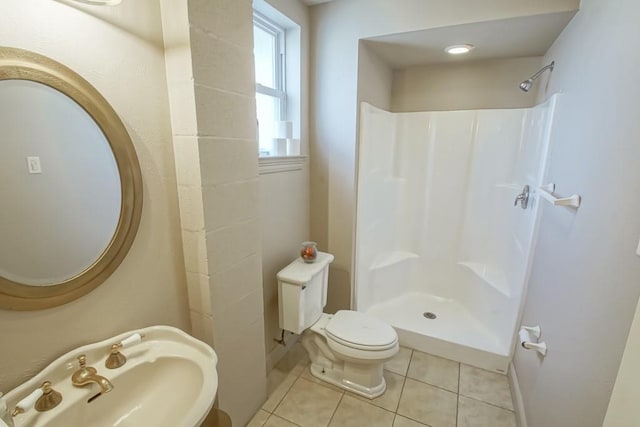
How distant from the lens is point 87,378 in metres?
0.88

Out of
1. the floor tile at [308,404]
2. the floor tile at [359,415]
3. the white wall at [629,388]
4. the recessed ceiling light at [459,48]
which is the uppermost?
the recessed ceiling light at [459,48]

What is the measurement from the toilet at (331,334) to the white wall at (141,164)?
0.64 meters

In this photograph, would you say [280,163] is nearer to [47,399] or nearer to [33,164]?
[33,164]

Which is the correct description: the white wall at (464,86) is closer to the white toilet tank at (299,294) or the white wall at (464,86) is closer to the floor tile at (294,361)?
the white toilet tank at (299,294)

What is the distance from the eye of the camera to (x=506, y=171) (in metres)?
2.47

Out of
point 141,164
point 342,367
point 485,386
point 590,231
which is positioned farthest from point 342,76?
point 485,386

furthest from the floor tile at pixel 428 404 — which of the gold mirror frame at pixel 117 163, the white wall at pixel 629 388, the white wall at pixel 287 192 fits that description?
the gold mirror frame at pixel 117 163

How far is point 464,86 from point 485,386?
227cm

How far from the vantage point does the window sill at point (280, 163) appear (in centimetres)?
171

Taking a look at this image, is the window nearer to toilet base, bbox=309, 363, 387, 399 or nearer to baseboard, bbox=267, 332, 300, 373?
baseboard, bbox=267, 332, 300, 373

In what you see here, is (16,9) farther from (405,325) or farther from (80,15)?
(405,325)

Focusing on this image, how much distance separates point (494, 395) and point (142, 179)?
2.25 meters

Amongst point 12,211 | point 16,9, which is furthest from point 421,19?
point 12,211

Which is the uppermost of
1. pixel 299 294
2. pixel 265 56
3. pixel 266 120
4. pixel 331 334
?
pixel 265 56
